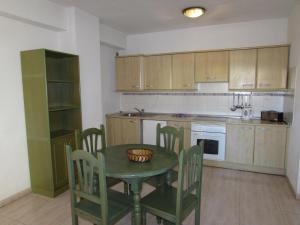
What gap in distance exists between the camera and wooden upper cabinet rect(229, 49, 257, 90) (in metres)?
3.64

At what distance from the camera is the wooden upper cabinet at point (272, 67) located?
348 cm

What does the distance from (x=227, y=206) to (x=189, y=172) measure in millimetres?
1209

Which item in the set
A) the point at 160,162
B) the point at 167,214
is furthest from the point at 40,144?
the point at 167,214

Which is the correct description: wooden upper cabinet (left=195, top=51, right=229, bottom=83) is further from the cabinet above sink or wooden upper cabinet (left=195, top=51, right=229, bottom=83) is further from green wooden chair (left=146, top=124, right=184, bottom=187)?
green wooden chair (left=146, top=124, right=184, bottom=187)

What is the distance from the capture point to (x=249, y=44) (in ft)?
12.8

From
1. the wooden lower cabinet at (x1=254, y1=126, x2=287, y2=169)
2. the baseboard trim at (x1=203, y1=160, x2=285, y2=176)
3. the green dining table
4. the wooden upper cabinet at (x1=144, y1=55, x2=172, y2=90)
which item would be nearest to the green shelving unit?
the green dining table

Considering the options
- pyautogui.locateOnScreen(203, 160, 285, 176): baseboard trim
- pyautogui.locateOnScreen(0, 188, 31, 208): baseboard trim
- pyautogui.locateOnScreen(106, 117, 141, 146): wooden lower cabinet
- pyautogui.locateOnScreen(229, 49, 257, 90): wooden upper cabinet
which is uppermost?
pyautogui.locateOnScreen(229, 49, 257, 90): wooden upper cabinet

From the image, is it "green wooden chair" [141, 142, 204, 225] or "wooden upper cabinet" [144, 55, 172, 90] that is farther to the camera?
"wooden upper cabinet" [144, 55, 172, 90]

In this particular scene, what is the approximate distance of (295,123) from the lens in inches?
113

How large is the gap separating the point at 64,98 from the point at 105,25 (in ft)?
5.47

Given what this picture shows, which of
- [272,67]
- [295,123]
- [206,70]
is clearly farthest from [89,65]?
[295,123]

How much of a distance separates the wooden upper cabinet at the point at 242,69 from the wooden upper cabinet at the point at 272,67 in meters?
0.09

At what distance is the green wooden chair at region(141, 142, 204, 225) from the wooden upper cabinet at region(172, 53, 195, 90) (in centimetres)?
241

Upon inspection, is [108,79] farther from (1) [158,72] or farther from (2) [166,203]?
(2) [166,203]
